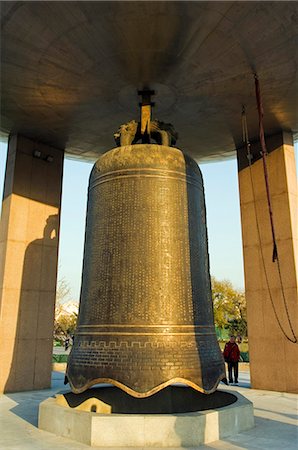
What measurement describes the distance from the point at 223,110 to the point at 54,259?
22.0 feet

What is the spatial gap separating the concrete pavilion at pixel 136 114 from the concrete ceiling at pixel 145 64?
3 centimetres

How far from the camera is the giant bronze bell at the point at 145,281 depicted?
6.07m

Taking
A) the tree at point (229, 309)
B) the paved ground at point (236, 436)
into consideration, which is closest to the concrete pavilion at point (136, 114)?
the paved ground at point (236, 436)

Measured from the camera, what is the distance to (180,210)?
7.18 metres

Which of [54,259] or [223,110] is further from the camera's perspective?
[54,259]

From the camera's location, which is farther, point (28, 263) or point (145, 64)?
point (28, 263)

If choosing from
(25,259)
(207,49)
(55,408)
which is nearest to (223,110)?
(207,49)

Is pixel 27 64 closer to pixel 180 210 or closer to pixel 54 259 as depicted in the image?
pixel 180 210

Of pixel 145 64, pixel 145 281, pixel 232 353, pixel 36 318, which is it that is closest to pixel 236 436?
pixel 145 281

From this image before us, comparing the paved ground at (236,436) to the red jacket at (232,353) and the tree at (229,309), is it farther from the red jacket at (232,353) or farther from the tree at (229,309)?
the tree at (229,309)

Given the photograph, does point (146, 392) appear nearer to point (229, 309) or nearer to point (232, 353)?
point (232, 353)

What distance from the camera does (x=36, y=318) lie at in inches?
466

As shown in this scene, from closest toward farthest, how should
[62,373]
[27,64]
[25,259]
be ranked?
1. [27,64]
2. [25,259]
3. [62,373]

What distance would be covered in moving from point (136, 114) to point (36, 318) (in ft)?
21.5
